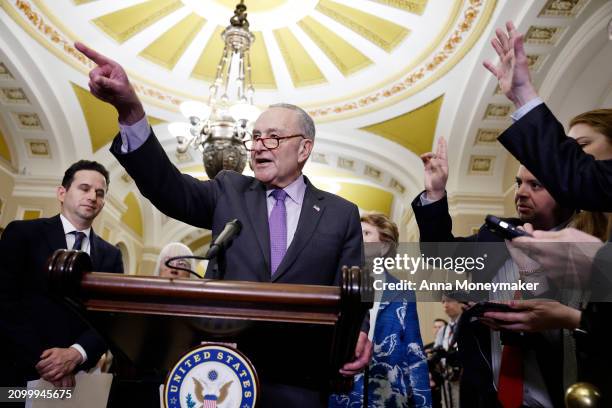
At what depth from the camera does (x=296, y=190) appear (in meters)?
1.71

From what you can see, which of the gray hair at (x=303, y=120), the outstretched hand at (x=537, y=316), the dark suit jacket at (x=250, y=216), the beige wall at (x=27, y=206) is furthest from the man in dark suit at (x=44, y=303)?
the beige wall at (x=27, y=206)

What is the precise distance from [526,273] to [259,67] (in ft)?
24.4

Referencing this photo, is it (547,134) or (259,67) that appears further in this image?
(259,67)

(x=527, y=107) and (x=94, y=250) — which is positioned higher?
(x=527, y=107)

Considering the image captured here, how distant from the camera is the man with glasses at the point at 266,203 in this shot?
49.1 inches

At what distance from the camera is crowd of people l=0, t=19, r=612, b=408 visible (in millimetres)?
1181

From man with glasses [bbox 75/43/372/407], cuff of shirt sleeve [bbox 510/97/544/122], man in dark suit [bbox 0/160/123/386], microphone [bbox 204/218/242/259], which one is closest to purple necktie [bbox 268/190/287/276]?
man with glasses [bbox 75/43/372/407]

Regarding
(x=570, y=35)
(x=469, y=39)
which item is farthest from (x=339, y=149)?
(x=570, y=35)

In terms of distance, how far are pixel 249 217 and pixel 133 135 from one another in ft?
1.36

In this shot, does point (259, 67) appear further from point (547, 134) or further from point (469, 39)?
point (547, 134)

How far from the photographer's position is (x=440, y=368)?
470cm

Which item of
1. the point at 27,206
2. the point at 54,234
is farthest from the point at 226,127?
the point at 27,206

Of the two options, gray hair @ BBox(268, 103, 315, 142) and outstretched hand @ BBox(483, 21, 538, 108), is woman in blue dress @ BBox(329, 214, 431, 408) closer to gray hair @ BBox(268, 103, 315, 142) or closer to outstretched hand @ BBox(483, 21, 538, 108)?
gray hair @ BBox(268, 103, 315, 142)

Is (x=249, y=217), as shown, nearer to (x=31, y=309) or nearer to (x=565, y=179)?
(x=565, y=179)
